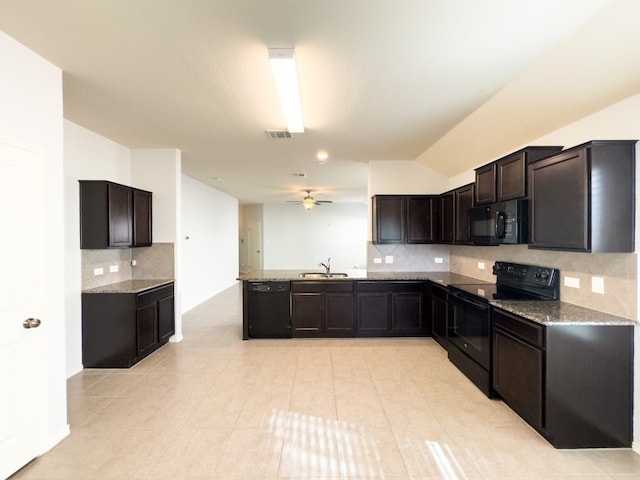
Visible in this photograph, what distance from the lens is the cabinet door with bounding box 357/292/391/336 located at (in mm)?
4516

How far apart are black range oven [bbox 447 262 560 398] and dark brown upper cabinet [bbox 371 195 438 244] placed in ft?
4.17

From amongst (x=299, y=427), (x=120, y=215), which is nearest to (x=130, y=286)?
(x=120, y=215)

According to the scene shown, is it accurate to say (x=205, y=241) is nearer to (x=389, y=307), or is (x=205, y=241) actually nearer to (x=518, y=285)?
(x=389, y=307)

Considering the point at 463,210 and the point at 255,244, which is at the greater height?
the point at 463,210

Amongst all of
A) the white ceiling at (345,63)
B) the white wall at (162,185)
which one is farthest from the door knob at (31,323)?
the white wall at (162,185)

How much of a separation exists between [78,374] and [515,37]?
16.3ft

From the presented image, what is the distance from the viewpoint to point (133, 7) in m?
1.69

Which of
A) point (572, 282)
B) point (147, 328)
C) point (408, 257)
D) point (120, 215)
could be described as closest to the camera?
point (572, 282)

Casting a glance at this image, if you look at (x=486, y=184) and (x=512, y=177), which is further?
(x=486, y=184)

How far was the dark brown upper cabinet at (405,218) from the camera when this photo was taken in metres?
4.78

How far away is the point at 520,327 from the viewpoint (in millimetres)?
2406

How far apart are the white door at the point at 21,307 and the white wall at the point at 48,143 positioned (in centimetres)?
5

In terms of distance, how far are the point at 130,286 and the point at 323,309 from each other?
255cm

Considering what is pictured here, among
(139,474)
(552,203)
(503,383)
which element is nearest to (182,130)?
(139,474)
